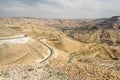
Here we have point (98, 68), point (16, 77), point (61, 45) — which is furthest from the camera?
point (61, 45)

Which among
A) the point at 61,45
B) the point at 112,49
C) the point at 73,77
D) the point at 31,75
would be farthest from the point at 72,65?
the point at 112,49

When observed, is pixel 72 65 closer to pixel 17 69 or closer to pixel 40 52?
pixel 17 69

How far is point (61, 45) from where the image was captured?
101 meters

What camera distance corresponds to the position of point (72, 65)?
2303 centimetres

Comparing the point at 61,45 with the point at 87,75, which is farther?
the point at 61,45

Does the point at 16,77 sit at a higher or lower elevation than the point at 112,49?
higher

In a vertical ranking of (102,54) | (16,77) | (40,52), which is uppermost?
(16,77)

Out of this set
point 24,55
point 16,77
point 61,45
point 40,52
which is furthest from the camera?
point 61,45

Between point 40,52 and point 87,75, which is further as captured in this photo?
point 40,52

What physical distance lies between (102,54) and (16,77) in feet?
292

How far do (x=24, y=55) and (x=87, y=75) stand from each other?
5007 cm

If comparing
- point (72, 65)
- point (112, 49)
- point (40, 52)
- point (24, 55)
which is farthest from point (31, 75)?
point (112, 49)

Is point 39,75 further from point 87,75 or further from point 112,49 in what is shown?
point 112,49

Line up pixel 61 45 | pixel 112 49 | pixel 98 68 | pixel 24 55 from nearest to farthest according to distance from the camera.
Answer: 1. pixel 98 68
2. pixel 24 55
3. pixel 61 45
4. pixel 112 49
